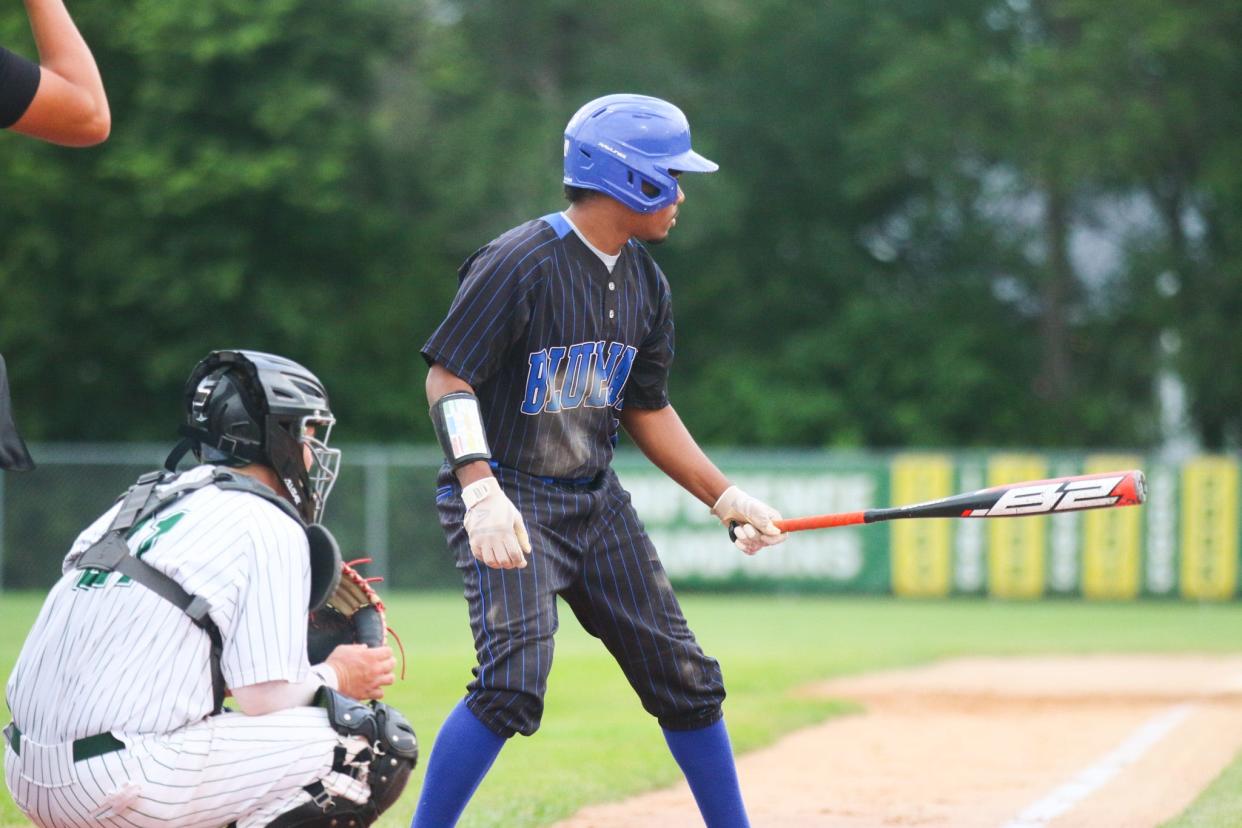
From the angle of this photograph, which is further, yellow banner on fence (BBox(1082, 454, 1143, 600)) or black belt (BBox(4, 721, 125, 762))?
yellow banner on fence (BBox(1082, 454, 1143, 600))

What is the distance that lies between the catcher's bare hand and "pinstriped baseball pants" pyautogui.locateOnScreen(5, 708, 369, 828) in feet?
0.68

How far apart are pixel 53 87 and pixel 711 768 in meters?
2.52

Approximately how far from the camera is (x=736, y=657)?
13.4m

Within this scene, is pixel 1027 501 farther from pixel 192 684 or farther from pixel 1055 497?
pixel 192 684

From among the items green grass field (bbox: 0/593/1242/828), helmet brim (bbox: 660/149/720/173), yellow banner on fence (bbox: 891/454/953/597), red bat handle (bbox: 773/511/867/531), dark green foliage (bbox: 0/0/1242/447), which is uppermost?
dark green foliage (bbox: 0/0/1242/447)

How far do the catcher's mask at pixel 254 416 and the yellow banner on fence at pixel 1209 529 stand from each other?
18145 mm

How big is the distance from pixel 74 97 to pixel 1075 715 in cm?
803

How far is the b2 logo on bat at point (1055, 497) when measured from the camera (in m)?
4.76

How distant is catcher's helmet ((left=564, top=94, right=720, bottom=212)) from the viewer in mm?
4520

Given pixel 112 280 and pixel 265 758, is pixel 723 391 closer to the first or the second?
pixel 112 280

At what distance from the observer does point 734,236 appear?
104 feet

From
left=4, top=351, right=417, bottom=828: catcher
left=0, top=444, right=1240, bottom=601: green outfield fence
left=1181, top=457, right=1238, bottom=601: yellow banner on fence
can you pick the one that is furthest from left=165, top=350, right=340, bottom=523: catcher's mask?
left=1181, top=457, right=1238, bottom=601: yellow banner on fence

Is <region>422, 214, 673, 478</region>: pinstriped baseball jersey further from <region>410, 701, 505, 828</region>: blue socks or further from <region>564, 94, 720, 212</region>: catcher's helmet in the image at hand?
<region>410, 701, 505, 828</region>: blue socks

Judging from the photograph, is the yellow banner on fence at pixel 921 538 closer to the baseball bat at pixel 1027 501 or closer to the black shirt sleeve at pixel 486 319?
the baseball bat at pixel 1027 501
